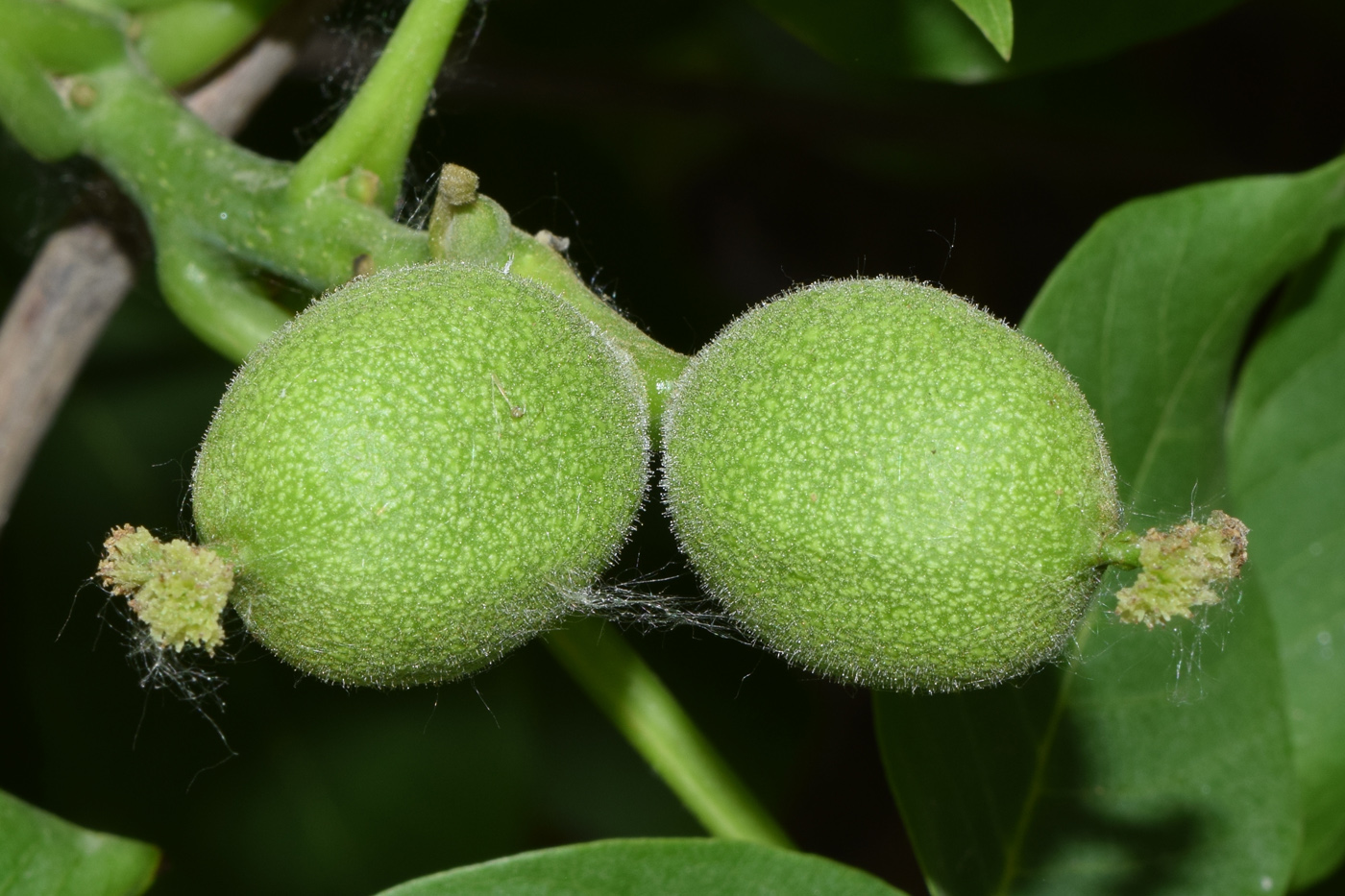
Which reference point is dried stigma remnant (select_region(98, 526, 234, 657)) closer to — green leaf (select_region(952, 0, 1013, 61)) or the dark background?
the dark background

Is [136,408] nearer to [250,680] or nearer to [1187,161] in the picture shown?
[250,680]

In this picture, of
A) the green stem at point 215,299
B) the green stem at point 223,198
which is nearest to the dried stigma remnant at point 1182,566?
the green stem at point 223,198

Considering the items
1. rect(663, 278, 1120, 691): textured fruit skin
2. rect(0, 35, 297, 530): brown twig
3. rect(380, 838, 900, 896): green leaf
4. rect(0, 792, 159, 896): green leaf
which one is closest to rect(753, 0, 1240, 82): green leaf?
rect(663, 278, 1120, 691): textured fruit skin

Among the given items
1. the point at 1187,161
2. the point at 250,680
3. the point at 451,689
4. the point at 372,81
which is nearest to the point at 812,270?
the point at 1187,161

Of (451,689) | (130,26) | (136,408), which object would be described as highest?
(130,26)

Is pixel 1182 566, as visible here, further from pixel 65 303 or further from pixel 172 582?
pixel 65 303

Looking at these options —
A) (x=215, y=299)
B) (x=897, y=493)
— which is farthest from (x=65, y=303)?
(x=897, y=493)
